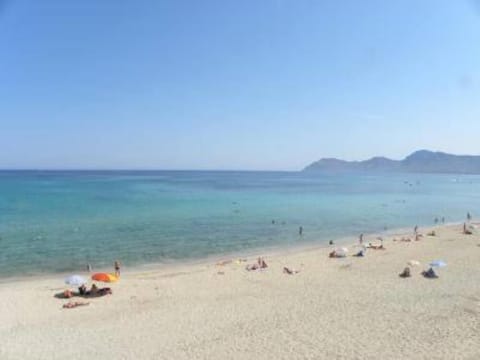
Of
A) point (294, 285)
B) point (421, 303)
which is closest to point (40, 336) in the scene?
point (294, 285)

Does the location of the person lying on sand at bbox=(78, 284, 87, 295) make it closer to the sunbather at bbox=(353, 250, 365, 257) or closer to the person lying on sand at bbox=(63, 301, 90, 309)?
the person lying on sand at bbox=(63, 301, 90, 309)

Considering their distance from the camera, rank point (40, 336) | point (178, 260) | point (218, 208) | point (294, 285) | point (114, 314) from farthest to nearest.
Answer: point (218, 208) → point (178, 260) → point (294, 285) → point (114, 314) → point (40, 336)

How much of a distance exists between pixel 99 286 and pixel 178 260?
21.1 feet

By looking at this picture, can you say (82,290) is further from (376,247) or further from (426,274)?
(376,247)

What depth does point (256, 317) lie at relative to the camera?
13.3m

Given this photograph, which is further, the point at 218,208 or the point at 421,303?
the point at 218,208

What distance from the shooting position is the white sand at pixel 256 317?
10766mm

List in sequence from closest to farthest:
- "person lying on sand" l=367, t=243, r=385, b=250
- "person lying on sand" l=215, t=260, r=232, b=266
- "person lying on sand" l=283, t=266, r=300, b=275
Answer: "person lying on sand" l=283, t=266, r=300, b=275, "person lying on sand" l=215, t=260, r=232, b=266, "person lying on sand" l=367, t=243, r=385, b=250

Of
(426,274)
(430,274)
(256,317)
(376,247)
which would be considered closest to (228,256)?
(376,247)

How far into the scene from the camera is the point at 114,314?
14.1 metres

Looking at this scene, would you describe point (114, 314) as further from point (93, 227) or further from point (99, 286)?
point (93, 227)

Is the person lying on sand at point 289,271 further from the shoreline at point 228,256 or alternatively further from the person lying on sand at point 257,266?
the shoreline at point 228,256

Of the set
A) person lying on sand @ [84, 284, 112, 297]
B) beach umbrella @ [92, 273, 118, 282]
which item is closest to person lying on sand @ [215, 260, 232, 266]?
beach umbrella @ [92, 273, 118, 282]

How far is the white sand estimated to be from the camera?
1077cm
